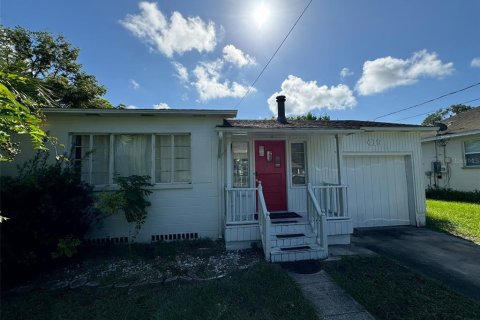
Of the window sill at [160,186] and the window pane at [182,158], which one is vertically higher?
the window pane at [182,158]

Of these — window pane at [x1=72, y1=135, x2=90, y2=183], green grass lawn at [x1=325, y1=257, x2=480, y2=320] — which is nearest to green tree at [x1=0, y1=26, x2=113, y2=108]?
window pane at [x1=72, y1=135, x2=90, y2=183]

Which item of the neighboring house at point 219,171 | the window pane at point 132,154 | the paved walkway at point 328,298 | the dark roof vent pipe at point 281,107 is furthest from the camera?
the dark roof vent pipe at point 281,107

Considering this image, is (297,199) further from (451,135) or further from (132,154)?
(451,135)

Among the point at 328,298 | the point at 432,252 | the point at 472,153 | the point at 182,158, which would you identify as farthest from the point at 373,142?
the point at 472,153

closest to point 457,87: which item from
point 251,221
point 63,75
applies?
point 251,221

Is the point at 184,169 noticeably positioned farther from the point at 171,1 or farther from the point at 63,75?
the point at 63,75

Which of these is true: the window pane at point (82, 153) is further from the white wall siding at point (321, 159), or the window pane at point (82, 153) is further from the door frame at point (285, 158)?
the white wall siding at point (321, 159)

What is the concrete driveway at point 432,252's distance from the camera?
3.66 meters

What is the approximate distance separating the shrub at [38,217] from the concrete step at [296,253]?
400cm

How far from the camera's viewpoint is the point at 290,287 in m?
3.31

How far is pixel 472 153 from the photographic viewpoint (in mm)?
10227

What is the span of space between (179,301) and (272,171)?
3.94 m

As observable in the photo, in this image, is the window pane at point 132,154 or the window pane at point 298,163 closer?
the window pane at point 132,154

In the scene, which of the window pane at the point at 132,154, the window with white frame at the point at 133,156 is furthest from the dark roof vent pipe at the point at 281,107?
the window pane at the point at 132,154
